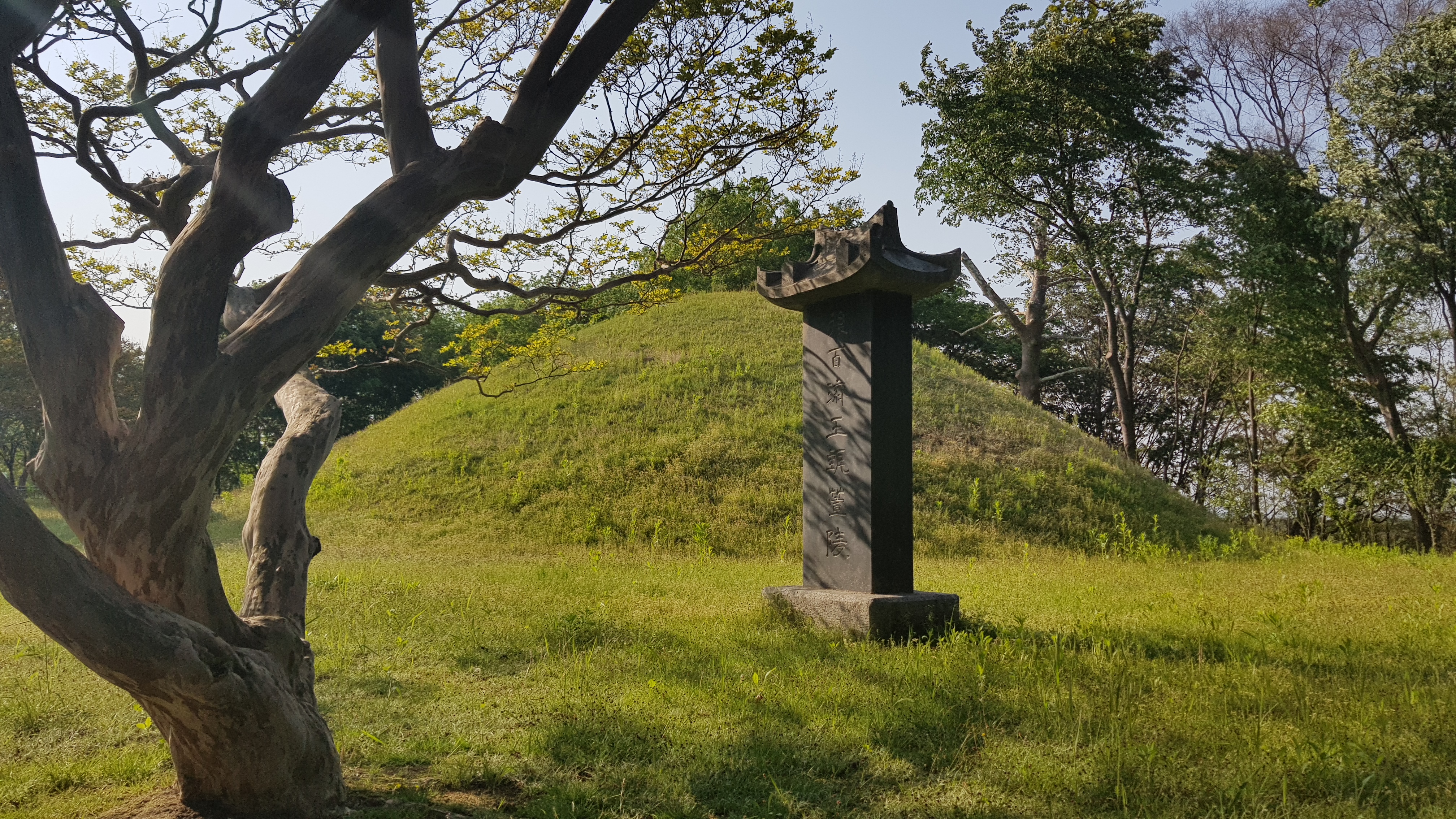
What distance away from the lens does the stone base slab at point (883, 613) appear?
21.2ft

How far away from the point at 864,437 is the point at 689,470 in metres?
9.09

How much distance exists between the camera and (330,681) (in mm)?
5707

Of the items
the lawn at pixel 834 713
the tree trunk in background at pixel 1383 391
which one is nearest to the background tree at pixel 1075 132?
the tree trunk in background at pixel 1383 391

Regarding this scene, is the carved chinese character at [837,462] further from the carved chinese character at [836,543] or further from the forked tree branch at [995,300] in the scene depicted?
the forked tree branch at [995,300]

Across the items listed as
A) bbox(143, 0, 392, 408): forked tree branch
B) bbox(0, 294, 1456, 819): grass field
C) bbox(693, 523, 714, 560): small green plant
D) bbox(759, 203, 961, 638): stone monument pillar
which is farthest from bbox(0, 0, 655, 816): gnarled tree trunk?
bbox(693, 523, 714, 560): small green plant

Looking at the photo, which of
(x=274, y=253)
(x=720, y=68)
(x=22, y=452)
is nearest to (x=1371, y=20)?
(x=720, y=68)

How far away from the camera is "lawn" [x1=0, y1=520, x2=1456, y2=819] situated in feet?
12.1

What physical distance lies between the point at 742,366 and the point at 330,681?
1505 centimetres

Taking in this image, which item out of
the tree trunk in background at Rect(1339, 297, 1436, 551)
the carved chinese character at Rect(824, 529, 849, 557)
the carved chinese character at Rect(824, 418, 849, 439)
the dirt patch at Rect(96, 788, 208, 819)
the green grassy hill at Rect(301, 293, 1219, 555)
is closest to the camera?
the dirt patch at Rect(96, 788, 208, 819)

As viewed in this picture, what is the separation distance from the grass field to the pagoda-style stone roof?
2669mm

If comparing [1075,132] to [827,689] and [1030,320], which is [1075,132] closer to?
[1030,320]

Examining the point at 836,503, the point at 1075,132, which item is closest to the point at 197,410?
the point at 836,503

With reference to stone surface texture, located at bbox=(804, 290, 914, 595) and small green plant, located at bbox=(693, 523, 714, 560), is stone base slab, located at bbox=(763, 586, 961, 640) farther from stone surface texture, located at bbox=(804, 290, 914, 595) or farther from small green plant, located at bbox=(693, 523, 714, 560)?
small green plant, located at bbox=(693, 523, 714, 560)

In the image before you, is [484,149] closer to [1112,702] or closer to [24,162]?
[24,162]
